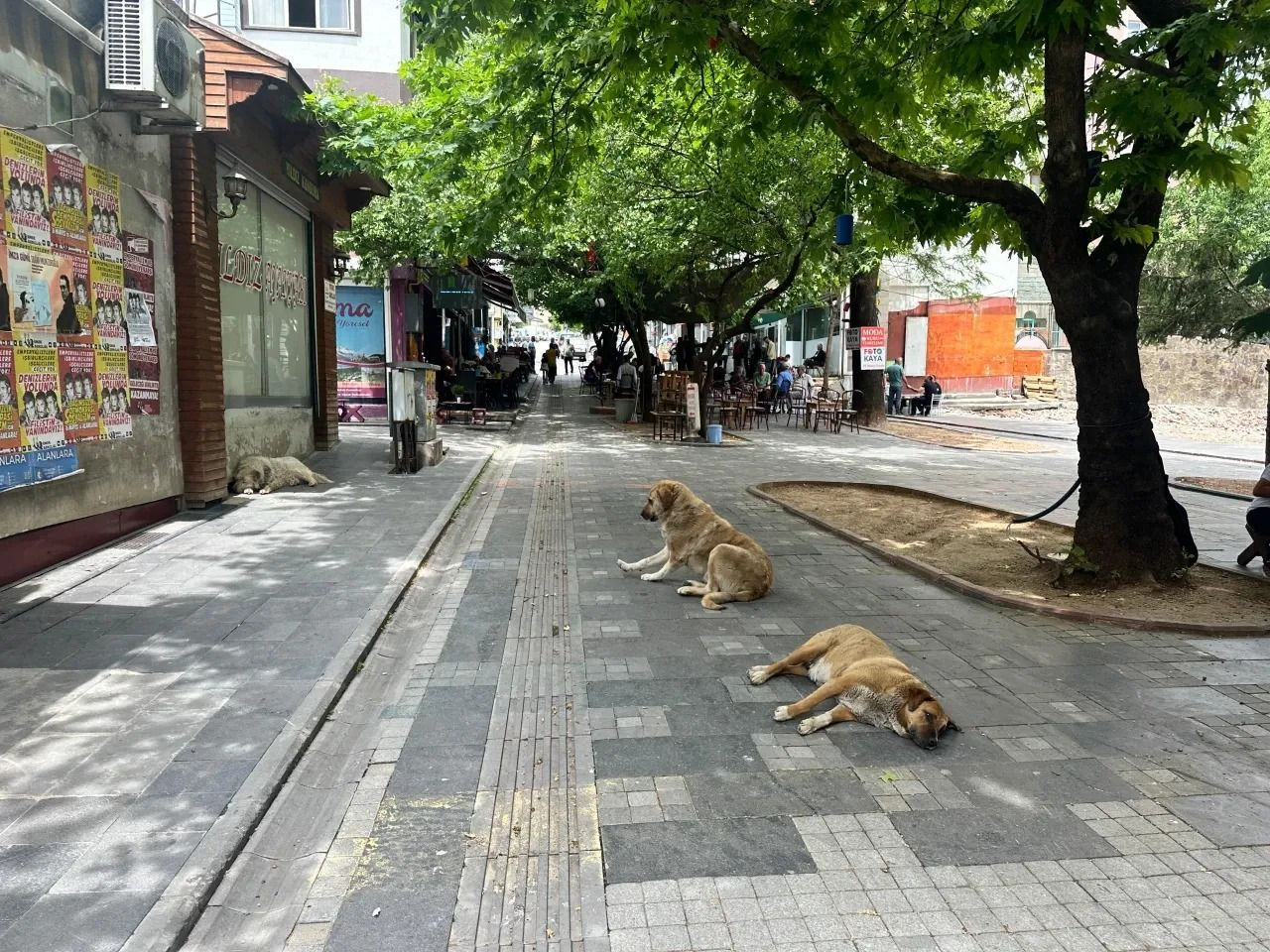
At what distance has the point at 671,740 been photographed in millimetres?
4129

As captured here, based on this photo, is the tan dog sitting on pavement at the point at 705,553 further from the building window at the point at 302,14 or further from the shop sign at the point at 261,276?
the building window at the point at 302,14

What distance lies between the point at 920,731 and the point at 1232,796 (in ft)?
4.15

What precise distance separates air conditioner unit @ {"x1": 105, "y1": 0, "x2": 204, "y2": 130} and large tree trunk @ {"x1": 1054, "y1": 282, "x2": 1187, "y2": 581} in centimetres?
762

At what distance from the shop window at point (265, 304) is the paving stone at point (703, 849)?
906cm

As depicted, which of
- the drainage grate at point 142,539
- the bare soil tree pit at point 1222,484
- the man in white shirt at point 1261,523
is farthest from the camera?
the bare soil tree pit at point 1222,484

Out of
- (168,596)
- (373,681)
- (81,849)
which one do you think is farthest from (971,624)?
(168,596)

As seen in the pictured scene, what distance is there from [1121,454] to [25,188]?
8.46m

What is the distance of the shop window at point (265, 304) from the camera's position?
10773 millimetres

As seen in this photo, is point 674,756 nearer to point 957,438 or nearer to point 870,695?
point 870,695

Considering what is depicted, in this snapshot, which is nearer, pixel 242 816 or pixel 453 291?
pixel 242 816

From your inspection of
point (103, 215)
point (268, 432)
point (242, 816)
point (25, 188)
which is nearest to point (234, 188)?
point (103, 215)

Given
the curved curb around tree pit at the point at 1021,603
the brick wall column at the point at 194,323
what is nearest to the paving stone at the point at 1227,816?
the curved curb around tree pit at the point at 1021,603

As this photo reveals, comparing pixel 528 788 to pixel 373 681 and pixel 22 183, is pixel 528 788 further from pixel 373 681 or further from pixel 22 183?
pixel 22 183

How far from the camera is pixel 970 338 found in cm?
3341
